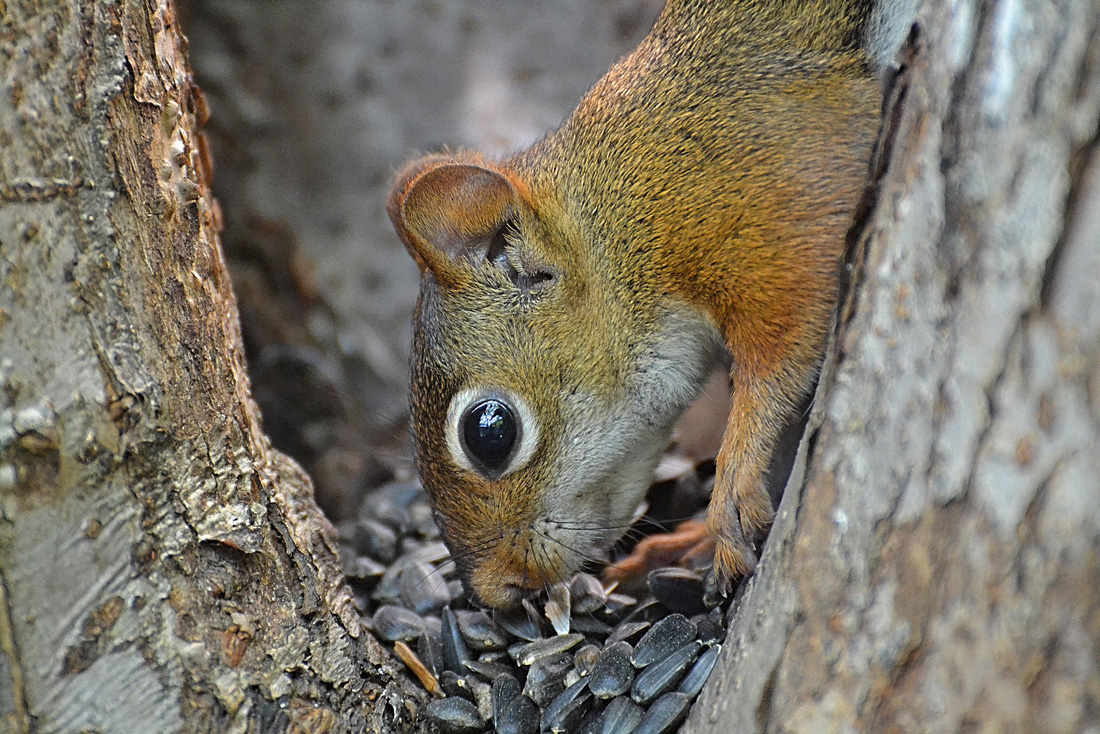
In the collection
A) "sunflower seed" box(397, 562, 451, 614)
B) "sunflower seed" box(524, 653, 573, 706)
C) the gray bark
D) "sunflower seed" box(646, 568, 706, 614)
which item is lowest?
"sunflower seed" box(524, 653, 573, 706)

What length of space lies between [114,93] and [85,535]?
0.55 m

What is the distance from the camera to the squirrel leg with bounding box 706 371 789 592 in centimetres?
153

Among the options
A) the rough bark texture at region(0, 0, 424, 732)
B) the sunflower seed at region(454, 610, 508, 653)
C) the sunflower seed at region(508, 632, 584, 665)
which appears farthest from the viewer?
the sunflower seed at region(454, 610, 508, 653)

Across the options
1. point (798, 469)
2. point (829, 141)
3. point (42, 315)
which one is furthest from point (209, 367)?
point (829, 141)

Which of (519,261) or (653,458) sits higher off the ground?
(519,261)

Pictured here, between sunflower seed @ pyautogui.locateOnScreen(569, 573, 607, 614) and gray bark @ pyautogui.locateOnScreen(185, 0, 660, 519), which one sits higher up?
gray bark @ pyautogui.locateOnScreen(185, 0, 660, 519)

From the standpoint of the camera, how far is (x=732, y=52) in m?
1.84

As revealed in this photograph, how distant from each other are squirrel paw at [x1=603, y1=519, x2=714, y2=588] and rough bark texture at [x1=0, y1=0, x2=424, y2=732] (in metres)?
0.66

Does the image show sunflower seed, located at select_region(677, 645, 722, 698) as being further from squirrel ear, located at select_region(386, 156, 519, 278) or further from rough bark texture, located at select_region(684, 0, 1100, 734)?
squirrel ear, located at select_region(386, 156, 519, 278)

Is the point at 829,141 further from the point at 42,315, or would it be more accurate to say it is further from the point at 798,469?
the point at 42,315

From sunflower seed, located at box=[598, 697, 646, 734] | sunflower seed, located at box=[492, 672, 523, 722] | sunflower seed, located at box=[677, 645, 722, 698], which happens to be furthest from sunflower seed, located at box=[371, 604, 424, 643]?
sunflower seed, located at box=[677, 645, 722, 698]

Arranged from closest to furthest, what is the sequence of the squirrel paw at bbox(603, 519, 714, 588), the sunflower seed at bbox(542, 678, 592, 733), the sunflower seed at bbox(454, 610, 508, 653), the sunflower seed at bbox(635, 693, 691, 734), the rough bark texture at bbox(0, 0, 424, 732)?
the rough bark texture at bbox(0, 0, 424, 732) → the sunflower seed at bbox(635, 693, 691, 734) → the sunflower seed at bbox(542, 678, 592, 733) → the sunflower seed at bbox(454, 610, 508, 653) → the squirrel paw at bbox(603, 519, 714, 588)

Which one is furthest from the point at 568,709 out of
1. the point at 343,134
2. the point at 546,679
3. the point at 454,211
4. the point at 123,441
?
the point at 343,134

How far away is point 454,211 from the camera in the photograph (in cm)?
175
